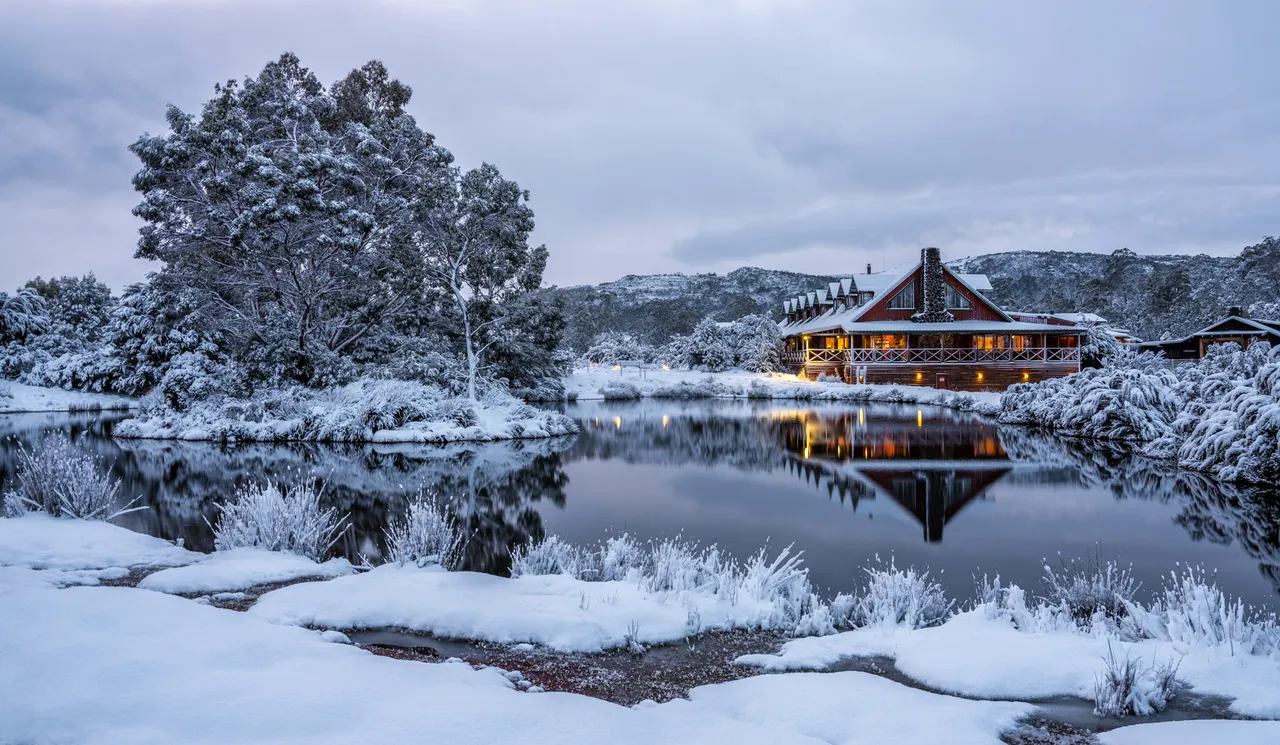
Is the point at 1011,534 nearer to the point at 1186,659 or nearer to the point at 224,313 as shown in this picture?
the point at 1186,659

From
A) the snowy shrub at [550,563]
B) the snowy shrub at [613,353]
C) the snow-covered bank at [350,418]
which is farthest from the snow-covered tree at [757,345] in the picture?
the snowy shrub at [550,563]

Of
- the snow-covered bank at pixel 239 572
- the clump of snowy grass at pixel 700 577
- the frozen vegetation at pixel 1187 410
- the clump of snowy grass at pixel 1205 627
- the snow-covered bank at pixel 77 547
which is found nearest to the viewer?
the clump of snowy grass at pixel 1205 627

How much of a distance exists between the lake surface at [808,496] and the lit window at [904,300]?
2139 cm

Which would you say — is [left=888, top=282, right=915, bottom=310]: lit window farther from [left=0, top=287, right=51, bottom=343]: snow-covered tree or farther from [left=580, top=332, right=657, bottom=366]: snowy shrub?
[left=0, top=287, right=51, bottom=343]: snow-covered tree

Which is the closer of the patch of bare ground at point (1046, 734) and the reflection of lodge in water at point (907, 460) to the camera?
the patch of bare ground at point (1046, 734)

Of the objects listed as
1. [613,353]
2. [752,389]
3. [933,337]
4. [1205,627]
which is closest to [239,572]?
[1205,627]

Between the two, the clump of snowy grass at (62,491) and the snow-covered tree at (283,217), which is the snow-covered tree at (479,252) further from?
the clump of snowy grass at (62,491)

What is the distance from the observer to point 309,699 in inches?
165

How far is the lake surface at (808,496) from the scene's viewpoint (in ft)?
36.2

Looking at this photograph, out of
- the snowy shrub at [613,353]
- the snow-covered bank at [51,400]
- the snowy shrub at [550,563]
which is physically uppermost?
the snowy shrub at [613,353]

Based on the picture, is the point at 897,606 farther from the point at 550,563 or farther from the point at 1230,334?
the point at 1230,334

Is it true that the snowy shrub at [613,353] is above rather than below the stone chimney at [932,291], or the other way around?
below

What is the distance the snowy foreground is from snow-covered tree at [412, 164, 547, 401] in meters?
23.4

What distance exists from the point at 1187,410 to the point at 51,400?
174ft
